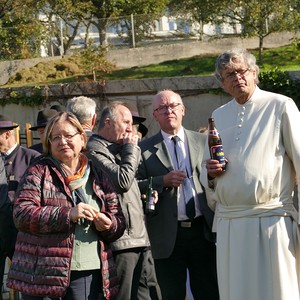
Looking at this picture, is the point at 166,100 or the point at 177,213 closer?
the point at 177,213

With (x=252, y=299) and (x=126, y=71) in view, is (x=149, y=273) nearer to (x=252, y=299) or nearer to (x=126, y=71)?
(x=252, y=299)

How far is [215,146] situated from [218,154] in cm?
7

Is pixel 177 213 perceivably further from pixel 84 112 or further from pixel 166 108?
pixel 84 112

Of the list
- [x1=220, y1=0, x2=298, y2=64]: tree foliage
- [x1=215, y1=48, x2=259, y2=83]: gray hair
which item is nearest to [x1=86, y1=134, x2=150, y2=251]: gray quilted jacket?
[x1=215, y1=48, x2=259, y2=83]: gray hair

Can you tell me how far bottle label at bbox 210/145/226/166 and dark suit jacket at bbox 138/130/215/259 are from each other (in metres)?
0.84

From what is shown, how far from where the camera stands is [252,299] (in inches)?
204

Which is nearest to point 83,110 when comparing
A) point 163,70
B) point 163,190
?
point 163,190

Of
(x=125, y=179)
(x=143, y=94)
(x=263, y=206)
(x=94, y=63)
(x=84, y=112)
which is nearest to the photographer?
(x=263, y=206)

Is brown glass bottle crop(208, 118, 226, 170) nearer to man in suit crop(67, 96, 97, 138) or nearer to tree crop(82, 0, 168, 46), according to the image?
man in suit crop(67, 96, 97, 138)

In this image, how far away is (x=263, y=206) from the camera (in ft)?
17.0

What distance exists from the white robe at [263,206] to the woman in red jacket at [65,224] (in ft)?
2.46

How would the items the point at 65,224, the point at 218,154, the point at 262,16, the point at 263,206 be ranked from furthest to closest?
the point at 262,16, the point at 218,154, the point at 263,206, the point at 65,224

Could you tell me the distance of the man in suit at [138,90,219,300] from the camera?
612 centimetres

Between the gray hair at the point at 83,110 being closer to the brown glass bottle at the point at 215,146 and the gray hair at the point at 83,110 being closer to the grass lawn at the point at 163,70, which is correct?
the brown glass bottle at the point at 215,146
